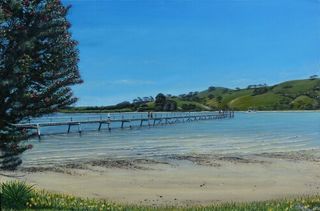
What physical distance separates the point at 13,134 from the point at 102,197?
7.18m

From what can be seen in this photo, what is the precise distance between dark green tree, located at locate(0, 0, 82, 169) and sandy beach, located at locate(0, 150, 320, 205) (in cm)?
652

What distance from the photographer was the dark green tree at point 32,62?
11.0 meters

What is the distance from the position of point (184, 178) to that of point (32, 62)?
14403mm

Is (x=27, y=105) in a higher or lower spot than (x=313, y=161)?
higher

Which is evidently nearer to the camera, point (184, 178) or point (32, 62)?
point (32, 62)

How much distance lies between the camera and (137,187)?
2180 cm

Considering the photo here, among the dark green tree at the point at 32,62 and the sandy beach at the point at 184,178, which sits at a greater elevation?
the dark green tree at the point at 32,62

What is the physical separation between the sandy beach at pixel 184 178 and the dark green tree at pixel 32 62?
6.52 metres

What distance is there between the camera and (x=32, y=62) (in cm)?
1132

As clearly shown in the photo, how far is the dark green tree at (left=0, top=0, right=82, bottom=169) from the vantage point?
1096cm

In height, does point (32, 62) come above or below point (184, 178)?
above

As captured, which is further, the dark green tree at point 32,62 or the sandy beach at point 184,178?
the sandy beach at point 184,178

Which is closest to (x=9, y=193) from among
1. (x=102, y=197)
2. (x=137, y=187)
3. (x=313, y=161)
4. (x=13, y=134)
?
(x=13, y=134)

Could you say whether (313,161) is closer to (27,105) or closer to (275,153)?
(275,153)
